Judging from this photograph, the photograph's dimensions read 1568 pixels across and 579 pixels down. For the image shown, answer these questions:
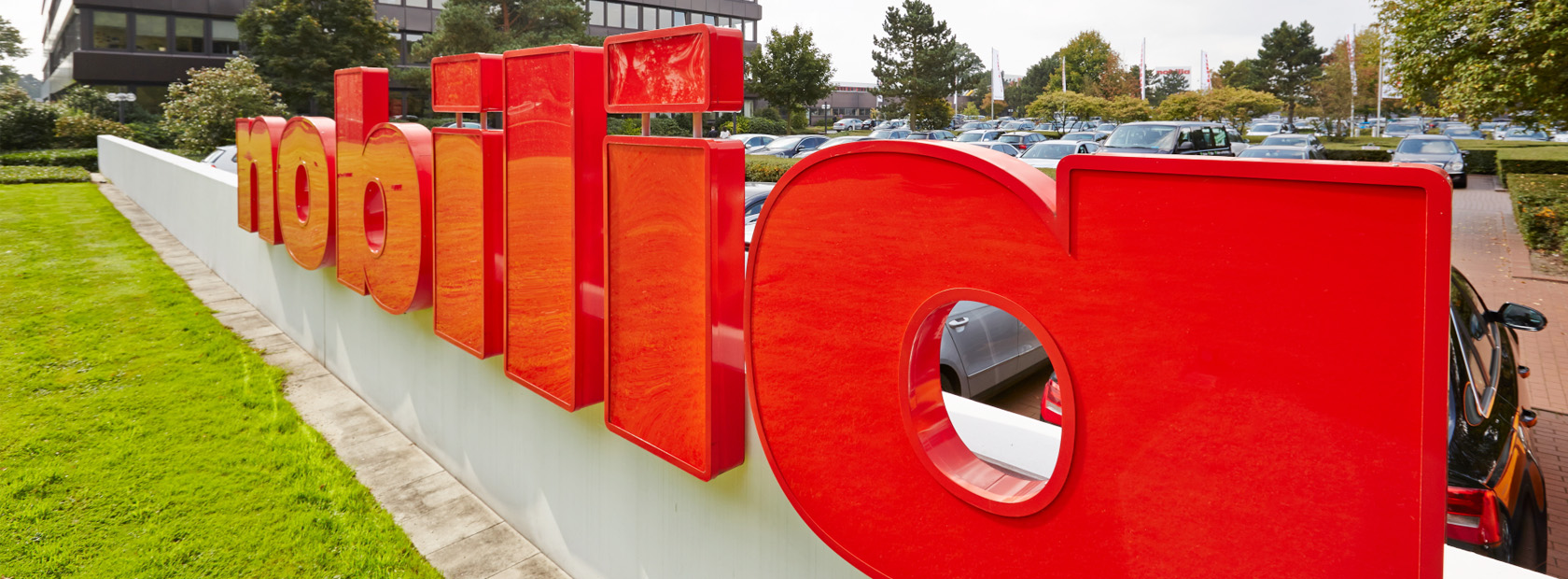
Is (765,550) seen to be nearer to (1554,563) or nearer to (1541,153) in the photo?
(1554,563)

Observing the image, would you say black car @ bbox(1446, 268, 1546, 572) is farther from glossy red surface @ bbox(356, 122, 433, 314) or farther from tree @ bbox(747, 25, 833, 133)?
tree @ bbox(747, 25, 833, 133)

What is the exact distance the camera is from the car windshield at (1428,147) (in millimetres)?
25391

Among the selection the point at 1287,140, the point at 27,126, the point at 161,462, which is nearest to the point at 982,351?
the point at 161,462

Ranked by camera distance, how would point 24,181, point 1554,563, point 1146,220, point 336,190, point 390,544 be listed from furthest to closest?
point 24,181
point 336,190
point 390,544
point 1554,563
point 1146,220

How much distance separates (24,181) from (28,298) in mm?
16052

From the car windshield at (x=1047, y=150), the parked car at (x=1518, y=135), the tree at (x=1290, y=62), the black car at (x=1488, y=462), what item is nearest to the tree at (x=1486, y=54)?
the car windshield at (x=1047, y=150)

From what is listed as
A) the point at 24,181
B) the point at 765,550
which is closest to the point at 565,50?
the point at 765,550

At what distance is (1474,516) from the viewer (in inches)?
131

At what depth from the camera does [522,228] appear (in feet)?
15.0

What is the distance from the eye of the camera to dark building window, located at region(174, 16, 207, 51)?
42.5 meters

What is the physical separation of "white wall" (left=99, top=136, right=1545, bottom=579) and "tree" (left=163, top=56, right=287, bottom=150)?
19008 millimetres

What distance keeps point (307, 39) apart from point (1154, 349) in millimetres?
43039

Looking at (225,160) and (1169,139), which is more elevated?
(1169,139)

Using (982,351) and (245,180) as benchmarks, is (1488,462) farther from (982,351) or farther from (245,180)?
(245,180)
